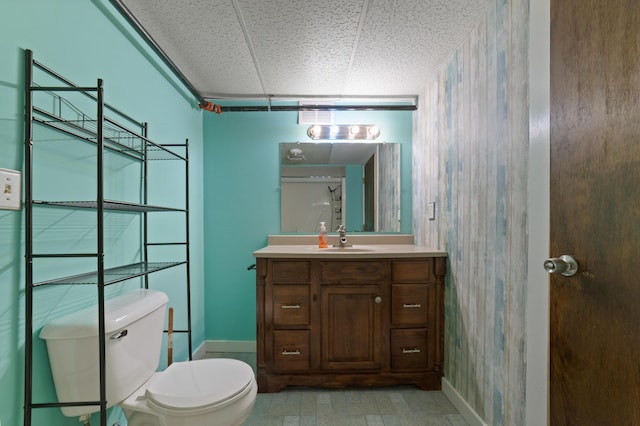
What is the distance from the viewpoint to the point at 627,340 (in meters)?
0.74

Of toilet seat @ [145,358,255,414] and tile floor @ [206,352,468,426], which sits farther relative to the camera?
tile floor @ [206,352,468,426]

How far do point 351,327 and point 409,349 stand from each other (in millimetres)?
399

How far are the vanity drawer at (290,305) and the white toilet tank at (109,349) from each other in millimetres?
728

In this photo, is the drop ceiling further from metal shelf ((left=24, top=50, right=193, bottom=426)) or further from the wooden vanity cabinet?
the wooden vanity cabinet

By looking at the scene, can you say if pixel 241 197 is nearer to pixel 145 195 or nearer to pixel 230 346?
pixel 145 195

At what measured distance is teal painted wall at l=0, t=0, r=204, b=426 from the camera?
2.92ft

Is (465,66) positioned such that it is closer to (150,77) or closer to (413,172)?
(413,172)

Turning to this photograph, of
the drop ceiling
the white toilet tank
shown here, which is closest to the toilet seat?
the white toilet tank

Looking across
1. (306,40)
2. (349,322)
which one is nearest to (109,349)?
(349,322)

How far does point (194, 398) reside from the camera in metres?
1.14

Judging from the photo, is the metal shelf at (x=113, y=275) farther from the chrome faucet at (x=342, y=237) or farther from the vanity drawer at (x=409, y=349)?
the vanity drawer at (x=409, y=349)

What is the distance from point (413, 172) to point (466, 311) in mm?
1231

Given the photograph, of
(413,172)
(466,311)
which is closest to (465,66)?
(413,172)

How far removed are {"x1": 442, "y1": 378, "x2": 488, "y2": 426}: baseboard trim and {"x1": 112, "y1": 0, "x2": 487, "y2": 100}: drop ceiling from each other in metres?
2.02
